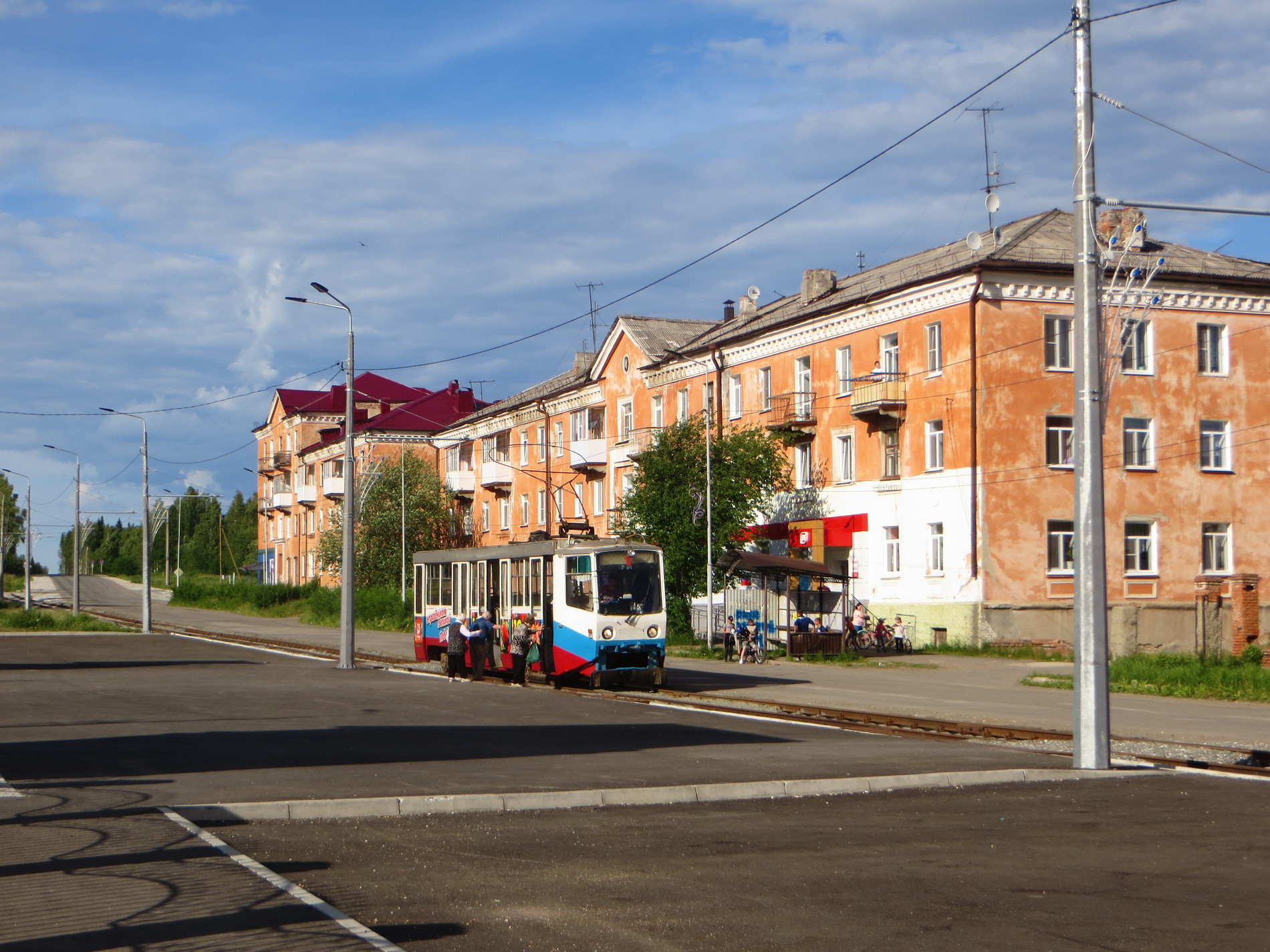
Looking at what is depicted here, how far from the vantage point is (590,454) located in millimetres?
61375

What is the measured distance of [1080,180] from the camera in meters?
13.9

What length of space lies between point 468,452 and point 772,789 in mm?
68231

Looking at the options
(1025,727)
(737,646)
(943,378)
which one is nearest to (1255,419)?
(943,378)

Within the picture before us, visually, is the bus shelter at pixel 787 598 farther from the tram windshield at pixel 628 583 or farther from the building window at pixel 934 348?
the tram windshield at pixel 628 583

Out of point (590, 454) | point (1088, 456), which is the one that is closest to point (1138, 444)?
point (590, 454)

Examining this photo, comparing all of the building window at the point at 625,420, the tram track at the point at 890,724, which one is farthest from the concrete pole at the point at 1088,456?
the building window at the point at 625,420

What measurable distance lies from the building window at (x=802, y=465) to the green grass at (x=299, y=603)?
18199 mm

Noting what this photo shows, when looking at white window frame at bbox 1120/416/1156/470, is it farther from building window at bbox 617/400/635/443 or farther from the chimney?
building window at bbox 617/400/635/443

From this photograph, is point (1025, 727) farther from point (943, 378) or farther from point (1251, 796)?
point (943, 378)

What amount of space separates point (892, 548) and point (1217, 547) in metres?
9.79

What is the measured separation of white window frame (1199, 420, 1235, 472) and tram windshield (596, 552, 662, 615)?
23387 mm

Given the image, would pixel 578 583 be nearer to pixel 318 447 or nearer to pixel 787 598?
pixel 787 598

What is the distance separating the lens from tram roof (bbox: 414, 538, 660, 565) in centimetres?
2626

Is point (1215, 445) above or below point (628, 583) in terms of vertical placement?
above
